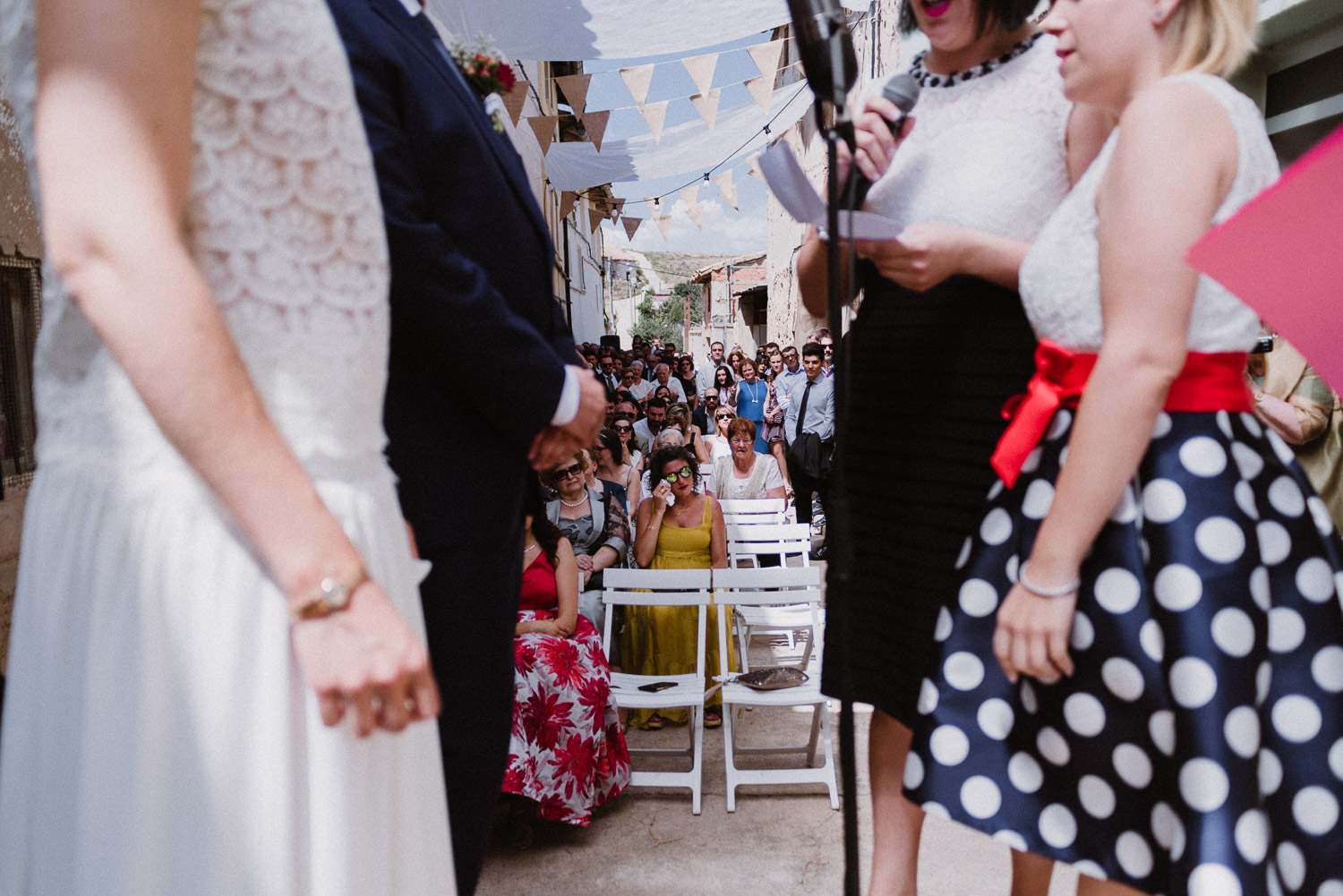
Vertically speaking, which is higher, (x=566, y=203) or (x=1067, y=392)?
(x=566, y=203)

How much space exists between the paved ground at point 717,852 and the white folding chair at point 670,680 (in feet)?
0.42

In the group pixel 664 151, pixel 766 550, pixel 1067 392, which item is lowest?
pixel 766 550

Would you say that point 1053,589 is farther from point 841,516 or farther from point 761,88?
point 761,88

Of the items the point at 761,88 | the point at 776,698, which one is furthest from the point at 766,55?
the point at 776,698

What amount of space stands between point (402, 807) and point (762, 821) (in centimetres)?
318

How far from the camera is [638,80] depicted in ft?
21.3

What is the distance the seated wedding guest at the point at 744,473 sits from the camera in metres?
7.18

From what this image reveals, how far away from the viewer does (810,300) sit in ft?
5.88

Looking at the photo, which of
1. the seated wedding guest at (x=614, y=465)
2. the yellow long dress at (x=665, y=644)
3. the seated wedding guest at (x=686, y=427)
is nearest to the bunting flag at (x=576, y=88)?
the seated wedding guest at (x=614, y=465)

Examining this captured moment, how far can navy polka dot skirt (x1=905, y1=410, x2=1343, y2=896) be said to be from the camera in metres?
1.12

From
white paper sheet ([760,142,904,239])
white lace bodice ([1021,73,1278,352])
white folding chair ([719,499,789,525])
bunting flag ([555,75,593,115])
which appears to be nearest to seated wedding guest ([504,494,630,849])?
white folding chair ([719,499,789,525])

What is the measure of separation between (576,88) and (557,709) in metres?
4.22

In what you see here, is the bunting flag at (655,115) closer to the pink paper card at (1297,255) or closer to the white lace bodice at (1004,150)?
the white lace bodice at (1004,150)

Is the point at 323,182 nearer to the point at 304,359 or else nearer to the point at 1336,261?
the point at 304,359
